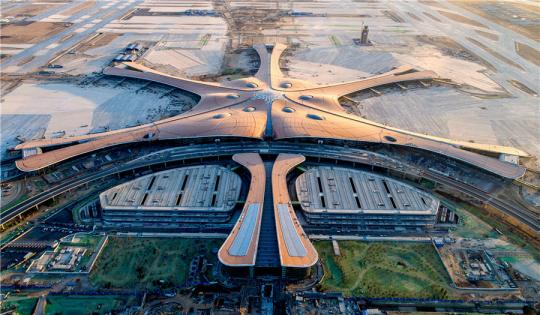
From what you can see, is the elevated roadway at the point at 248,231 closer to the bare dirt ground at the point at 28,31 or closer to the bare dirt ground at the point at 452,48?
the bare dirt ground at the point at 452,48

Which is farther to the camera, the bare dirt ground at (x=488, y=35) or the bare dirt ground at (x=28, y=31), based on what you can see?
the bare dirt ground at (x=488, y=35)

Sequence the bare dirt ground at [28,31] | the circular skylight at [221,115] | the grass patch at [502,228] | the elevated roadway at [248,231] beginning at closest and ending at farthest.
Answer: the elevated roadway at [248,231]
the grass patch at [502,228]
the circular skylight at [221,115]
the bare dirt ground at [28,31]

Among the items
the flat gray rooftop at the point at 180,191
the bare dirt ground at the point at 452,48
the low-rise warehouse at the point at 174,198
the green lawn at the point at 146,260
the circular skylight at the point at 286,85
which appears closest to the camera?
the green lawn at the point at 146,260

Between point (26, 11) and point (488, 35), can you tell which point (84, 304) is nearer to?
point (488, 35)

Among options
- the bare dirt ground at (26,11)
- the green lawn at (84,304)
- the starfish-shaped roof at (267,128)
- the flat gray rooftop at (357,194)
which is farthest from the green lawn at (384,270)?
the bare dirt ground at (26,11)

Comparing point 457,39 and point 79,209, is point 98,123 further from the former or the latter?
point 457,39

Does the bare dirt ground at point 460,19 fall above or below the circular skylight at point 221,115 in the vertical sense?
above

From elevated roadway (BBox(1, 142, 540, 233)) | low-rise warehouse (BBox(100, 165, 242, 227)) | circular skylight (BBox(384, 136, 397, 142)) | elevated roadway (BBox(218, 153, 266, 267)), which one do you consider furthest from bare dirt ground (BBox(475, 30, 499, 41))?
low-rise warehouse (BBox(100, 165, 242, 227))

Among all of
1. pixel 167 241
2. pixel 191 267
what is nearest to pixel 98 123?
pixel 167 241
